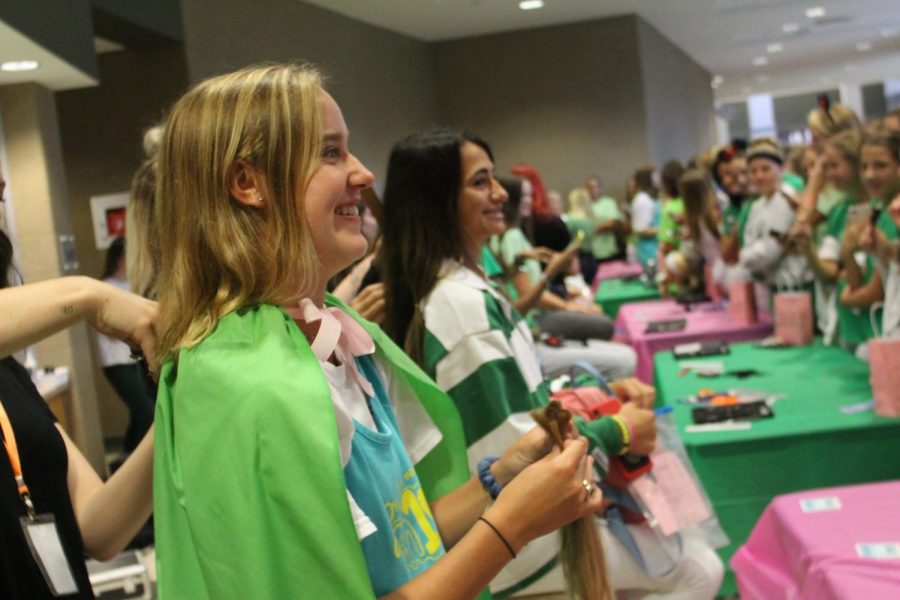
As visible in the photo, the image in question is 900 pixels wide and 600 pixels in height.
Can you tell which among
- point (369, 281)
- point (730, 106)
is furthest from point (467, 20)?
point (730, 106)

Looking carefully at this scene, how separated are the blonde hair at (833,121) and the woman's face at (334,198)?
14.1ft

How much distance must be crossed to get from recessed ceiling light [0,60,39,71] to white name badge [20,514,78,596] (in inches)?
180

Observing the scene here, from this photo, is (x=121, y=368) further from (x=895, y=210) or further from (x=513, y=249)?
(x=895, y=210)

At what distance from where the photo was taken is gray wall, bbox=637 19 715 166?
42.9 feet

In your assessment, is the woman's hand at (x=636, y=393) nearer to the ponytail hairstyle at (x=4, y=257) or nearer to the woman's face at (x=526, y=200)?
the ponytail hairstyle at (x=4, y=257)

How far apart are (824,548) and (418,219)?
44.3 inches

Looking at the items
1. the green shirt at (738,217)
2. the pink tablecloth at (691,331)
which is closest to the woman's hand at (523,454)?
the pink tablecloth at (691,331)

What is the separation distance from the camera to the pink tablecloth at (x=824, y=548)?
1.82m

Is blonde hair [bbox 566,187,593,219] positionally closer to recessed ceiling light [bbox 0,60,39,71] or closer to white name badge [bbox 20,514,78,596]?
recessed ceiling light [bbox 0,60,39,71]

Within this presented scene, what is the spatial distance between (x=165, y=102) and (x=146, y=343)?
21.1 ft

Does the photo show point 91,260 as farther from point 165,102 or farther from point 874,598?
point 874,598

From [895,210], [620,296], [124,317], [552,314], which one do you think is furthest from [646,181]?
[124,317]

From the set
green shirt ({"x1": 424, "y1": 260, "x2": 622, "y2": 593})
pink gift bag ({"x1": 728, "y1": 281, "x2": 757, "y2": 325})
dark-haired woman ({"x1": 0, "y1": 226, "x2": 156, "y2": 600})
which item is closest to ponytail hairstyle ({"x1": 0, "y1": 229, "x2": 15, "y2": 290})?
dark-haired woman ({"x1": 0, "y1": 226, "x2": 156, "y2": 600})

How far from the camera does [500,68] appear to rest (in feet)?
42.0
